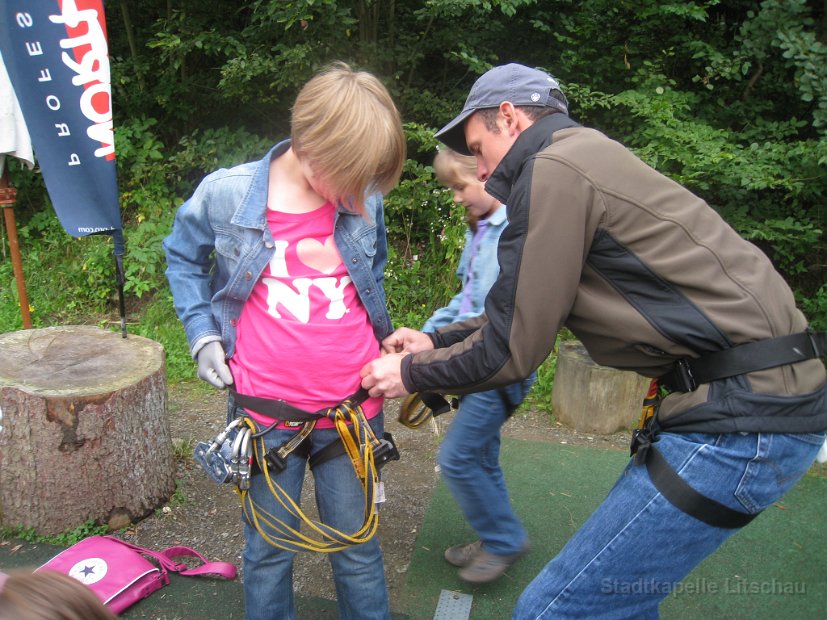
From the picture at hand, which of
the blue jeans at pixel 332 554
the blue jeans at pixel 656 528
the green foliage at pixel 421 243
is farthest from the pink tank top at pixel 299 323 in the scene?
the green foliage at pixel 421 243

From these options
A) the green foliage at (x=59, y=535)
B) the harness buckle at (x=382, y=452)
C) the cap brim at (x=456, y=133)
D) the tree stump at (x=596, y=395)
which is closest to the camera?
the cap brim at (x=456, y=133)

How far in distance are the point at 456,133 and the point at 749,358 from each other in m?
0.98

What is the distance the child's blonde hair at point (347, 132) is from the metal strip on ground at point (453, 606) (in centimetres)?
165

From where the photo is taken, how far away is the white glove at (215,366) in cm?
204

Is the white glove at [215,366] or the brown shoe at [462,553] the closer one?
the white glove at [215,366]

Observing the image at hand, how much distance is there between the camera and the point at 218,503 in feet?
11.3

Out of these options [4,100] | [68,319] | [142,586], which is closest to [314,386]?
[142,586]

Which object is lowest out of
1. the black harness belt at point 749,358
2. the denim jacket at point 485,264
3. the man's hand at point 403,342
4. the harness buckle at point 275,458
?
the harness buckle at point 275,458

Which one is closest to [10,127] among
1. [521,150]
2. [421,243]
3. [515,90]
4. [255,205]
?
[421,243]

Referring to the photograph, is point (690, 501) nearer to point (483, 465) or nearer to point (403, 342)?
point (403, 342)

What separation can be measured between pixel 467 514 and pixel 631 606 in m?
1.05

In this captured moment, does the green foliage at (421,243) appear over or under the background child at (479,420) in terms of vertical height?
under

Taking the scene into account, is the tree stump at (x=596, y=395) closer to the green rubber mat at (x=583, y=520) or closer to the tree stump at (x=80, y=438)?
the green rubber mat at (x=583, y=520)

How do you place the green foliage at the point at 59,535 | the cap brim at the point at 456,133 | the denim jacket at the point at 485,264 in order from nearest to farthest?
1. the cap brim at the point at 456,133
2. the denim jacket at the point at 485,264
3. the green foliage at the point at 59,535
